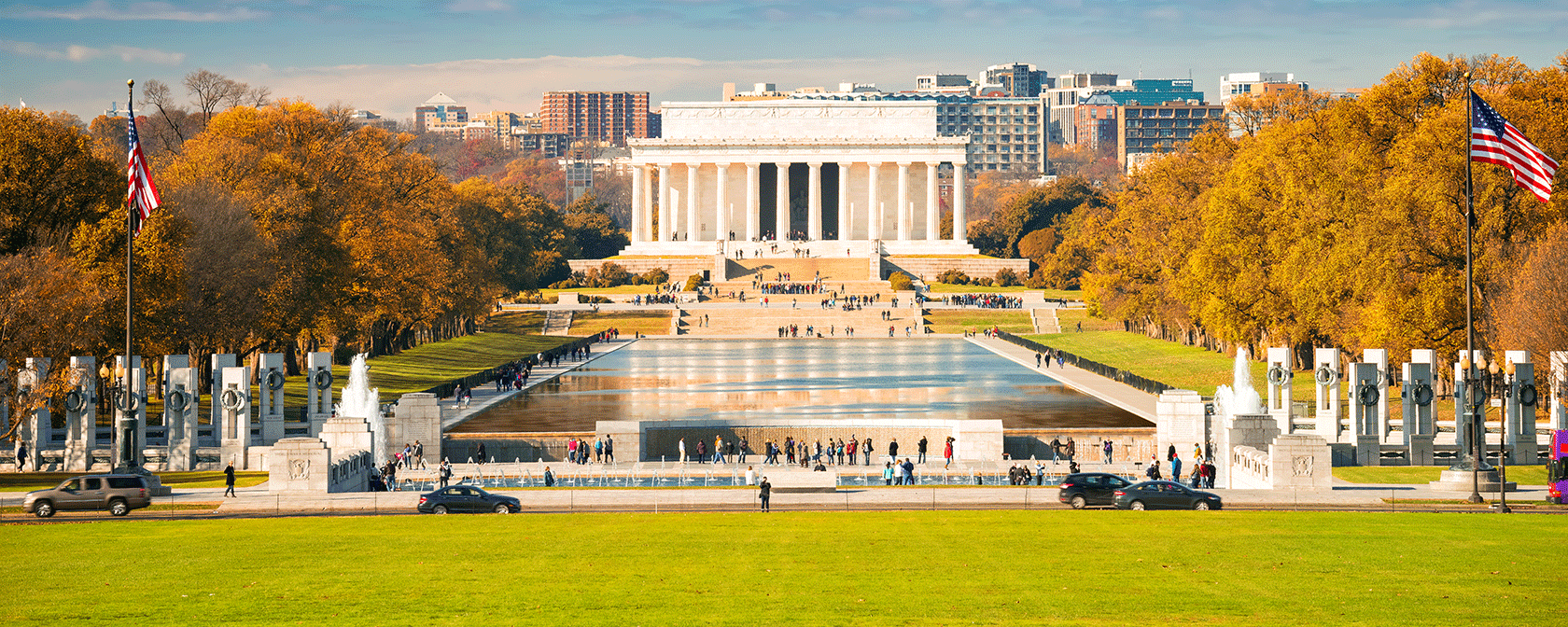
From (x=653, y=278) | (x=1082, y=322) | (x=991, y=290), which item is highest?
(x=653, y=278)

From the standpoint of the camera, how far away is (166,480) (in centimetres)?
4059

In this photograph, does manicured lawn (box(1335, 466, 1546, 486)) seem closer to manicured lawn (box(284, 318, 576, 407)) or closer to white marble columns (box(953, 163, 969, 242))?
manicured lawn (box(284, 318, 576, 407))

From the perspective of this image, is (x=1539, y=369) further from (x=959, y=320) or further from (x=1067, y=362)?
(x=959, y=320)

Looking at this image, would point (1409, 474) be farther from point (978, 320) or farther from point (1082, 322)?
point (978, 320)

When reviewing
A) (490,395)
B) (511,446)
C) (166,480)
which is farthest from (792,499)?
(490,395)

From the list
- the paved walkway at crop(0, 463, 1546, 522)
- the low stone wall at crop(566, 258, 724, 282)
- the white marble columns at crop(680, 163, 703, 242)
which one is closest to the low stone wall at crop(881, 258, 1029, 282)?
the low stone wall at crop(566, 258, 724, 282)

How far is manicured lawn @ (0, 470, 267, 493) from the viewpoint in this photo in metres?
38.1

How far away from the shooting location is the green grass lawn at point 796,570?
20328mm

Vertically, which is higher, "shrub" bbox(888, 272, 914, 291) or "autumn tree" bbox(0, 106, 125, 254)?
"autumn tree" bbox(0, 106, 125, 254)

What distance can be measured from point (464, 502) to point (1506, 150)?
25.1m

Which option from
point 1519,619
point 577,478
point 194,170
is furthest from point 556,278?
point 1519,619

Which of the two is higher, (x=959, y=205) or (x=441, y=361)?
(x=959, y=205)

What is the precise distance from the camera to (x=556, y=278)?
430 ft

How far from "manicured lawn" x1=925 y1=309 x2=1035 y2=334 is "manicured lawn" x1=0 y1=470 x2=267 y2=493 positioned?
6927cm
